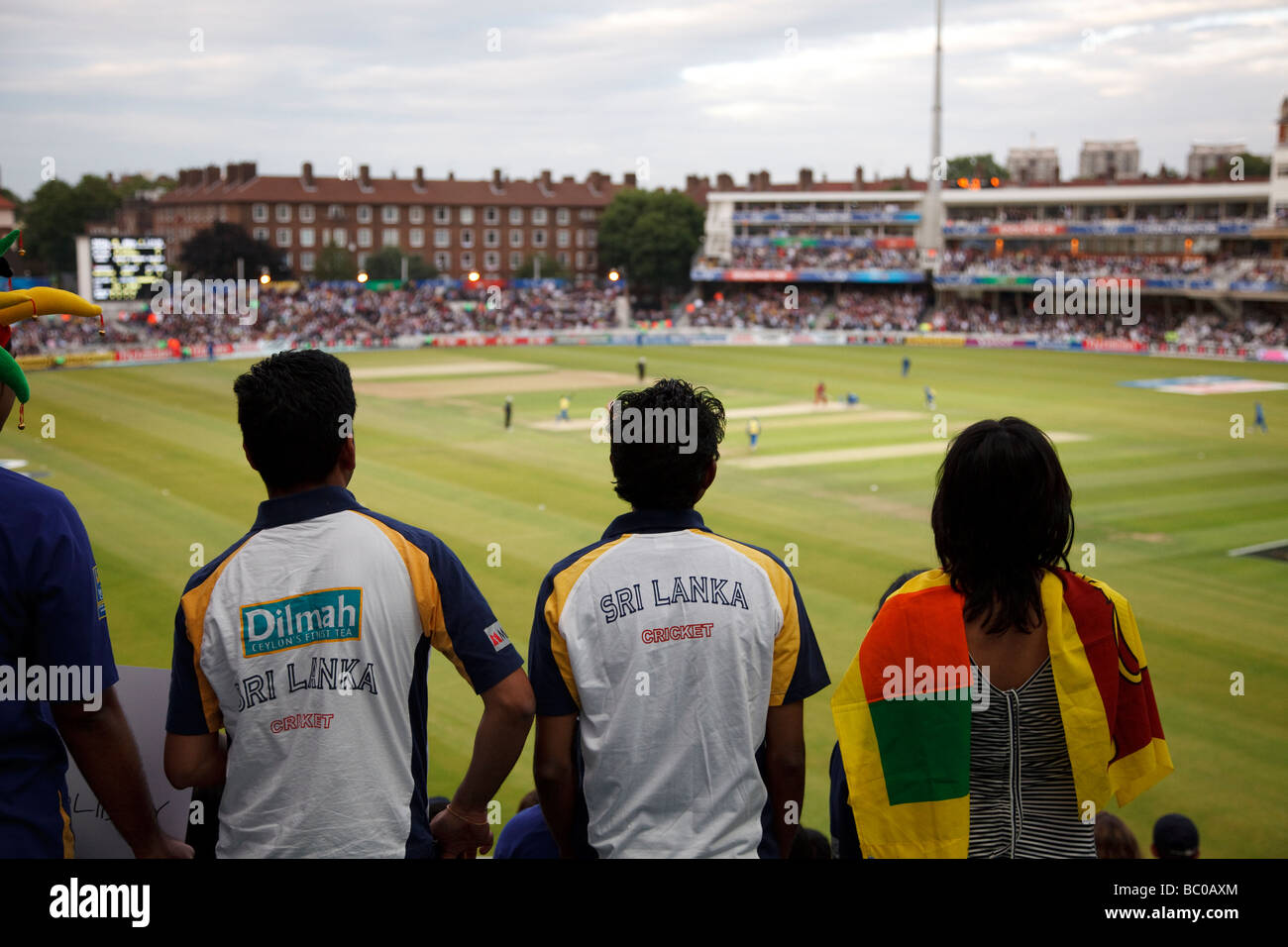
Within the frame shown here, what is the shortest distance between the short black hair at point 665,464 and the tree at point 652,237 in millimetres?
98655

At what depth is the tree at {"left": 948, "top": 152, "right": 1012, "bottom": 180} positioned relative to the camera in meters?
120

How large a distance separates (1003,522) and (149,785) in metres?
3.02

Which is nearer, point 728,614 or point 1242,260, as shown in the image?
point 728,614

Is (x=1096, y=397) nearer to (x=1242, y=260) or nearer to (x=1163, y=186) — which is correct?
(x=1242, y=260)

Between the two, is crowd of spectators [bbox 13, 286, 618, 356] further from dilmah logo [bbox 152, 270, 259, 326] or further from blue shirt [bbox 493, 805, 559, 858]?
blue shirt [bbox 493, 805, 559, 858]

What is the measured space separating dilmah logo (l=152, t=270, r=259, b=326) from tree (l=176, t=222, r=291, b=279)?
1.76 meters

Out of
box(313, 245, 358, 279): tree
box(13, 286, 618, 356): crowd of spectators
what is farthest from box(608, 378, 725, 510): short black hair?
box(313, 245, 358, 279): tree

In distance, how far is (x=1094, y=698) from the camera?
3.59 m


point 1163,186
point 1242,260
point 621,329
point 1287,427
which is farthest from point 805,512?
point 1163,186

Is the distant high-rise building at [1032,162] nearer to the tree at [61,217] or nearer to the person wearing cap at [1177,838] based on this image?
the tree at [61,217]

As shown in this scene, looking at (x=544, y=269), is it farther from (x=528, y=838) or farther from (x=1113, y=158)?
(x=528, y=838)

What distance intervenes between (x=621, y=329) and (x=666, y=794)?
78.2 metres

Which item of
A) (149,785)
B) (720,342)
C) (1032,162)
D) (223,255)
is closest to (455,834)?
(149,785)
